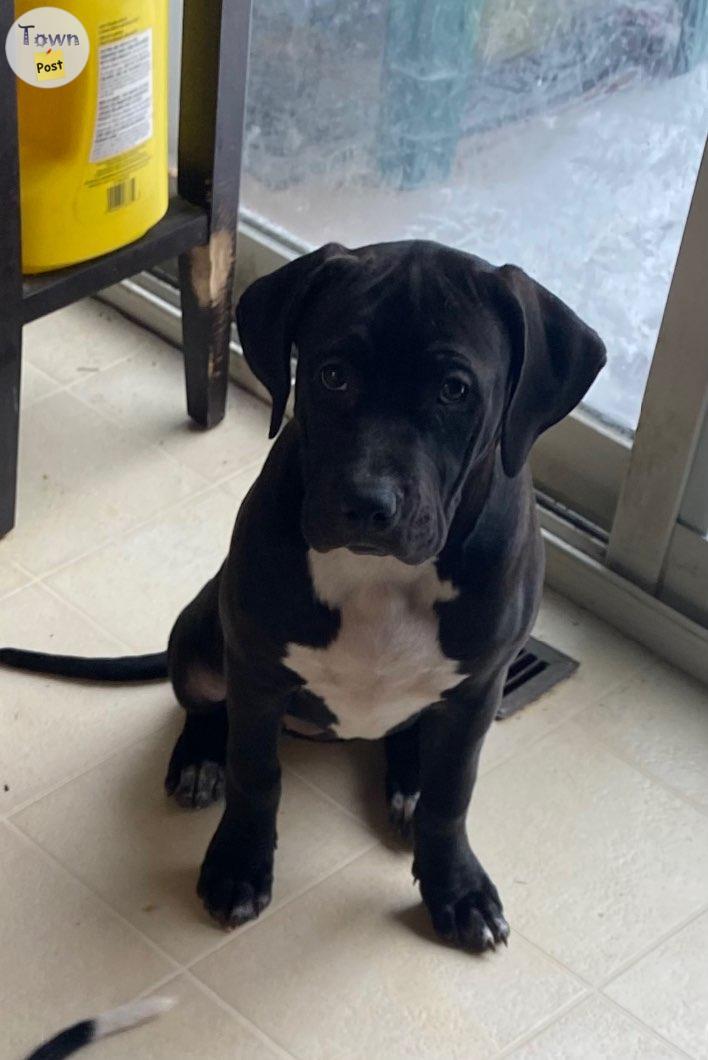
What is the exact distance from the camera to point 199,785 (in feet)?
6.01

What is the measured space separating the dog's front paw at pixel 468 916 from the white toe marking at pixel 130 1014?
0.29 metres

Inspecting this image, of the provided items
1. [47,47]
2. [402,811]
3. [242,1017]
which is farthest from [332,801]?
[47,47]

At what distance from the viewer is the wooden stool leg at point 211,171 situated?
6.99ft

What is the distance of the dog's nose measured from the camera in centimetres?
131

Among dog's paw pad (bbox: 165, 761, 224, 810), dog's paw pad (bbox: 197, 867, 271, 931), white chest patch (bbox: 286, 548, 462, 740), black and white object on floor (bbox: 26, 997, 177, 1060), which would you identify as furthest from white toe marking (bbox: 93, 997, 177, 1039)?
white chest patch (bbox: 286, 548, 462, 740)

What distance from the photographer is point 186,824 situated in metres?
1.83

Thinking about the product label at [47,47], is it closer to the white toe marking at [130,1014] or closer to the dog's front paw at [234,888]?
the dog's front paw at [234,888]

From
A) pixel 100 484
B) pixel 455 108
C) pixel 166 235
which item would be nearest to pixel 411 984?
pixel 100 484

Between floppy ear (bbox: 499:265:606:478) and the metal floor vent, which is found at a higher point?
floppy ear (bbox: 499:265:606:478)

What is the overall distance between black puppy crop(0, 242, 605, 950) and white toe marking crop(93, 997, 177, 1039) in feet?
0.40

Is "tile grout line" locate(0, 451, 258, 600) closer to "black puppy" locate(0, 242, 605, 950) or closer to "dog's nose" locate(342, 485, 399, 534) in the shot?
"black puppy" locate(0, 242, 605, 950)

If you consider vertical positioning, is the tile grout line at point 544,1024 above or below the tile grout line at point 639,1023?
above

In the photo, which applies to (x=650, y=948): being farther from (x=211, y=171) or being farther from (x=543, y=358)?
(x=211, y=171)

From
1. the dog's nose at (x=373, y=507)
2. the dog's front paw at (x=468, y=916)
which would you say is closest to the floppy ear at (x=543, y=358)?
the dog's nose at (x=373, y=507)
